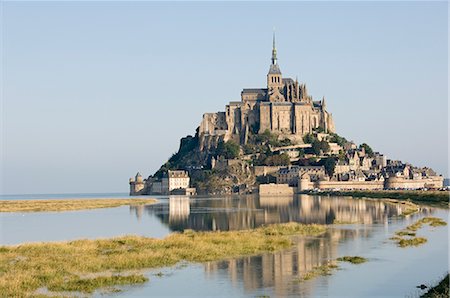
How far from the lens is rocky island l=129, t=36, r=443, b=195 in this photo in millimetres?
118188

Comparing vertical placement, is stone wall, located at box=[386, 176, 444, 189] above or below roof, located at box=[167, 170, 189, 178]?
below

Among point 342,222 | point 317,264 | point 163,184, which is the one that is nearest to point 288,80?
point 163,184

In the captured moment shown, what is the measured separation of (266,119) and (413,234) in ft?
327

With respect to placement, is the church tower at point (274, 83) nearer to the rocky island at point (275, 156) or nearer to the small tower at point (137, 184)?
the rocky island at point (275, 156)

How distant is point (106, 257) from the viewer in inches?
1048

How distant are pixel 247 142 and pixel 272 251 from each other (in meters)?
105

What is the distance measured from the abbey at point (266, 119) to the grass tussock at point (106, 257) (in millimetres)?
98121

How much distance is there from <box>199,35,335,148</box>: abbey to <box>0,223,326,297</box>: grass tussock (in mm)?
98121

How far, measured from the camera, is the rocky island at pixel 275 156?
11819 cm

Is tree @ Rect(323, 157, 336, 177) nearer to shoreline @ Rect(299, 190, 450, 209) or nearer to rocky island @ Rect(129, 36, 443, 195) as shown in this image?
rocky island @ Rect(129, 36, 443, 195)

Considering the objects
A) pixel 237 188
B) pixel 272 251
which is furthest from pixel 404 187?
pixel 272 251

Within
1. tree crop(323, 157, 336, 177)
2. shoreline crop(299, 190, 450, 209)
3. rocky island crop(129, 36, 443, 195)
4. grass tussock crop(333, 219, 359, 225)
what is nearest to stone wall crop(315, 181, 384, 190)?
rocky island crop(129, 36, 443, 195)

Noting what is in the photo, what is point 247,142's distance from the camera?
134m

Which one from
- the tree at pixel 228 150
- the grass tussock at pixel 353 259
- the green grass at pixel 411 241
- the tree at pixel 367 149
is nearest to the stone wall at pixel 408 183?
the tree at pixel 367 149
